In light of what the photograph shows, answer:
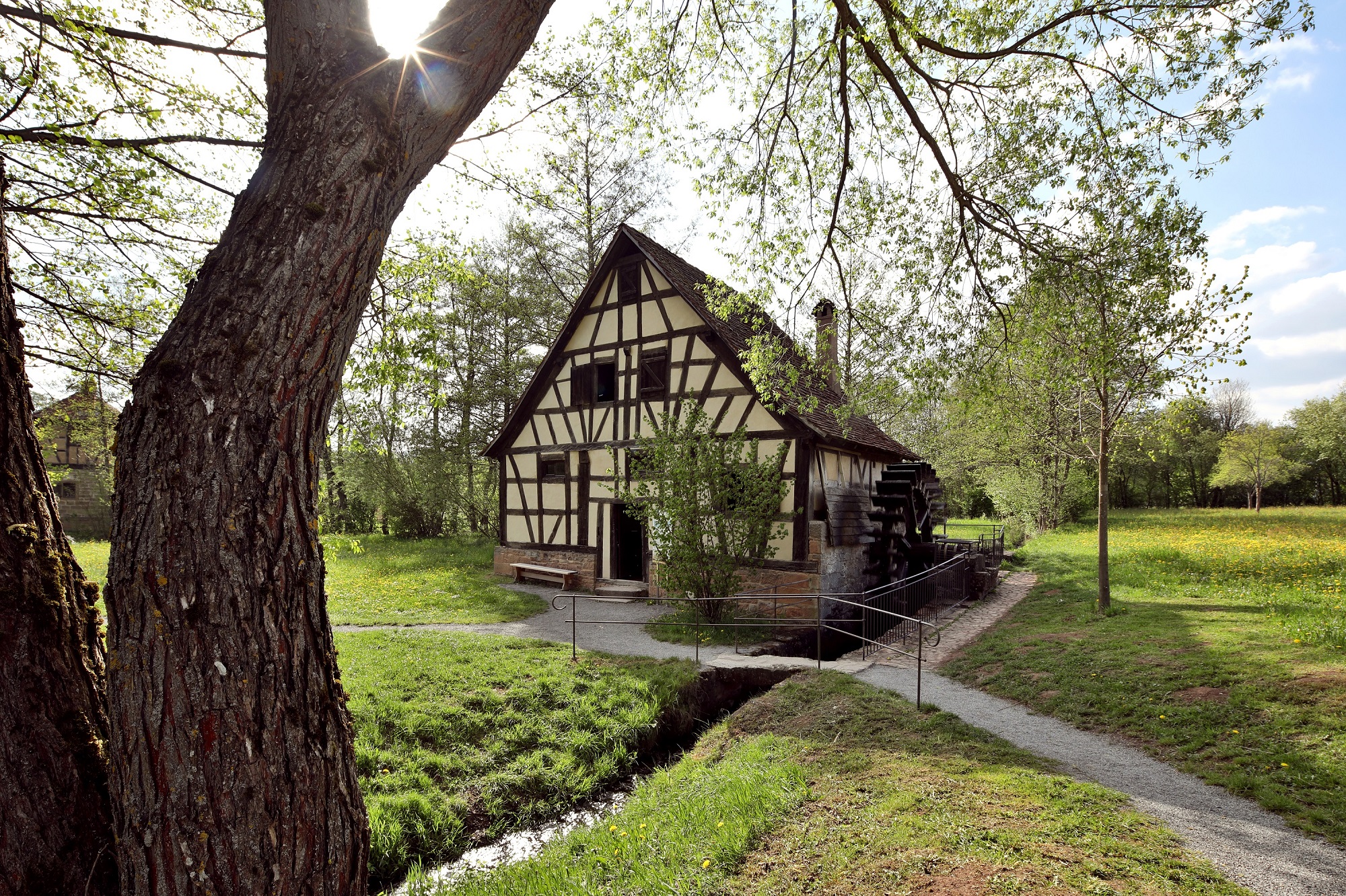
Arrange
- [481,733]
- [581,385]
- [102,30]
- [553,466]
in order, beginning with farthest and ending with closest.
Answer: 1. [553,466]
2. [581,385]
3. [481,733]
4. [102,30]

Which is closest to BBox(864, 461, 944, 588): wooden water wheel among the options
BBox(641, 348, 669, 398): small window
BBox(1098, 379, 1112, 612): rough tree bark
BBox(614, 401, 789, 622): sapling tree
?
BBox(1098, 379, 1112, 612): rough tree bark

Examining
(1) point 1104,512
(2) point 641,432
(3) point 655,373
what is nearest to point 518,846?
(2) point 641,432

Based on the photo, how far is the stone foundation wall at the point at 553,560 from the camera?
13.6 m

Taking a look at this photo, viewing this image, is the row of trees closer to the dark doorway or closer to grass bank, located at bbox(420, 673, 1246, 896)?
grass bank, located at bbox(420, 673, 1246, 896)

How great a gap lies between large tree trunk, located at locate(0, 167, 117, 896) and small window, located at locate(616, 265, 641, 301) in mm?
11348

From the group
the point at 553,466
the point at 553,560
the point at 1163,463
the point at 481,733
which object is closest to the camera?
the point at 481,733

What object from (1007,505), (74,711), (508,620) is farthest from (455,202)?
(1007,505)

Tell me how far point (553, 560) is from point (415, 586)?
3.26 meters

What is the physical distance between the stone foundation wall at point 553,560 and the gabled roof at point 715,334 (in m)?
2.72

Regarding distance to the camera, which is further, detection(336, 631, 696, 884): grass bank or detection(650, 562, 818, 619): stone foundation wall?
detection(650, 562, 818, 619): stone foundation wall

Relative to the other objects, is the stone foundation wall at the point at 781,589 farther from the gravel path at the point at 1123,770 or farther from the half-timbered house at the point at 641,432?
the gravel path at the point at 1123,770

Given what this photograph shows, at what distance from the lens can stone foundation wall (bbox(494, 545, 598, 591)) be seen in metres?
13.6

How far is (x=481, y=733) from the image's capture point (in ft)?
19.7

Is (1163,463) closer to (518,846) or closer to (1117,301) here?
(1117,301)
